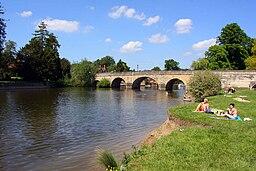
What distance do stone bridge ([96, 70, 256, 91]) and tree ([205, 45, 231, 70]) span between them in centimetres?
627

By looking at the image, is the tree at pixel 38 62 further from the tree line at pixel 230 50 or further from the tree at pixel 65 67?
the tree line at pixel 230 50

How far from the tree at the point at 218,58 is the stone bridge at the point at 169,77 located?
627cm

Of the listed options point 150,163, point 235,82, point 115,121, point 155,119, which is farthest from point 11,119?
point 235,82

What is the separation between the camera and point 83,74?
102375 mm

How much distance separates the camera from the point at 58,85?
101 meters

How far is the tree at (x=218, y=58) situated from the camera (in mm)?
85438

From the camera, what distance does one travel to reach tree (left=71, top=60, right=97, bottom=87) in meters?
101

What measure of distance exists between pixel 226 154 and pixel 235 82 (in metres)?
63.9

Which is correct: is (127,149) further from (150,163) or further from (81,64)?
(81,64)

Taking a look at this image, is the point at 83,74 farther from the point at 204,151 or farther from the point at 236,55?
the point at 204,151

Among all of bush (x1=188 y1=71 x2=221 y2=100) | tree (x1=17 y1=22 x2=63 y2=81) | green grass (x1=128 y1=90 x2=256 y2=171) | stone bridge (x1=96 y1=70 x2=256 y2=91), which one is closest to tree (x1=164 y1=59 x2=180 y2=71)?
stone bridge (x1=96 y1=70 x2=256 y2=91)

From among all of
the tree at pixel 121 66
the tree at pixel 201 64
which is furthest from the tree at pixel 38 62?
the tree at pixel 121 66

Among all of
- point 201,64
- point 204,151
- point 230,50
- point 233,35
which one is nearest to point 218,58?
point 230,50

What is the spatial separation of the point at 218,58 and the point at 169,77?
11.6 meters
